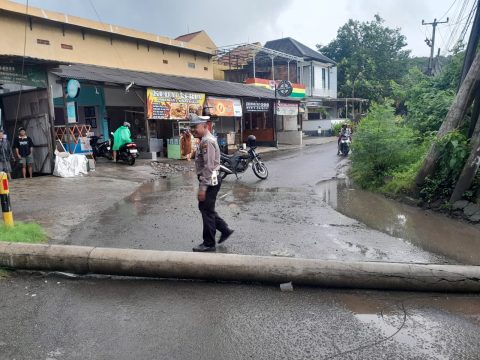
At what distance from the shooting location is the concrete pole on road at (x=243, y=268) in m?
4.30

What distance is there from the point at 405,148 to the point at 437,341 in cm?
865

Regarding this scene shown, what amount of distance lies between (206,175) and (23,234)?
2.68 meters

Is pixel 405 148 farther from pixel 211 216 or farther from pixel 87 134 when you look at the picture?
pixel 87 134

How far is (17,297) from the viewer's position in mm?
4219

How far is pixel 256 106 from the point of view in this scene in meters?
25.3

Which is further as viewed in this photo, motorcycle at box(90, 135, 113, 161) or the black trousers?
motorcycle at box(90, 135, 113, 161)

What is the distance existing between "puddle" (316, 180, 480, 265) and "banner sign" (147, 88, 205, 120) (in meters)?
9.01

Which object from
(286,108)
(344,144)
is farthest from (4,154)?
→ (286,108)

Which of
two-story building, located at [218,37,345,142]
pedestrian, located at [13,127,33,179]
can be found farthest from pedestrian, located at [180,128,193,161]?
two-story building, located at [218,37,345,142]

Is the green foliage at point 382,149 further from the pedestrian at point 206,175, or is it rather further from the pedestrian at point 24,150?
the pedestrian at point 24,150

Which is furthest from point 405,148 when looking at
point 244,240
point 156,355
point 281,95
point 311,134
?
point 311,134

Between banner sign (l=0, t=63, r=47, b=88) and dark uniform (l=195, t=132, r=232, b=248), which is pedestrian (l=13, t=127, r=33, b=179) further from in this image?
dark uniform (l=195, t=132, r=232, b=248)

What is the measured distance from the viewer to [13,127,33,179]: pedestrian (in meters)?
12.1

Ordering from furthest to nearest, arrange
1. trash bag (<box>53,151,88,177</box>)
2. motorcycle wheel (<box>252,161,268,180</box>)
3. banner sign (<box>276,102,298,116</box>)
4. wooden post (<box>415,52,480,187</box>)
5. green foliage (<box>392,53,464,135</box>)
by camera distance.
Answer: banner sign (<box>276,102,298,116</box>) < motorcycle wheel (<box>252,161,268,180</box>) < green foliage (<box>392,53,464,135</box>) < trash bag (<box>53,151,88,177</box>) < wooden post (<box>415,52,480,187</box>)
